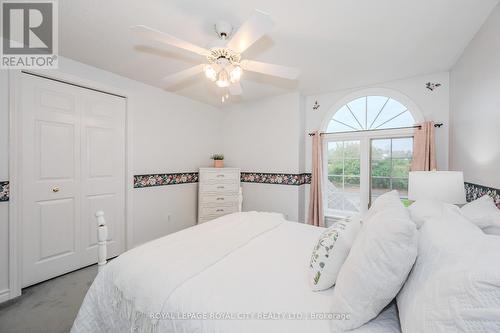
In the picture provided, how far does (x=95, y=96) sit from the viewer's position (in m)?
2.67

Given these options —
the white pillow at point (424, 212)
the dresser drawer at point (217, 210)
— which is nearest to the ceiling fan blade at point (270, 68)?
the white pillow at point (424, 212)

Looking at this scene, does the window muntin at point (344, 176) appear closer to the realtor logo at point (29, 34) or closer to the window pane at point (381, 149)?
the window pane at point (381, 149)

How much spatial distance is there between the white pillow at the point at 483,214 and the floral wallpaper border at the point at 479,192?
0.41 metres

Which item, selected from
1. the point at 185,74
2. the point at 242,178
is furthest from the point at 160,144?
the point at 185,74

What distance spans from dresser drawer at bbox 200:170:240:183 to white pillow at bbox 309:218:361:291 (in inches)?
102

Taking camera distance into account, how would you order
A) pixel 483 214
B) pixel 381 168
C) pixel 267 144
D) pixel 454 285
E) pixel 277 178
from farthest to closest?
pixel 267 144 < pixel 277 178 < pixel 381 168 < pixel 483 214 < pixel 454 285

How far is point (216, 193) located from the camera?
Answer: 359 cm

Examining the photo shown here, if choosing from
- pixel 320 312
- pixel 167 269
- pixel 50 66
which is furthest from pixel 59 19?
pixel 320 312

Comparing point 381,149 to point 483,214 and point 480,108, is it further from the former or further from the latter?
point 483,214

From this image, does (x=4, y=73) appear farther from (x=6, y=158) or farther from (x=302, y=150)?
(x=302, y=150)

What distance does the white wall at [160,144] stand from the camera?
2964 mm

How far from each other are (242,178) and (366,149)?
210 centimetres

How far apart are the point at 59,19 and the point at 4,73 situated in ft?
2.68

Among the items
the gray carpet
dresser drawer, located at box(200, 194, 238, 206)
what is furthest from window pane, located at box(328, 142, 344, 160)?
the gray carpet
